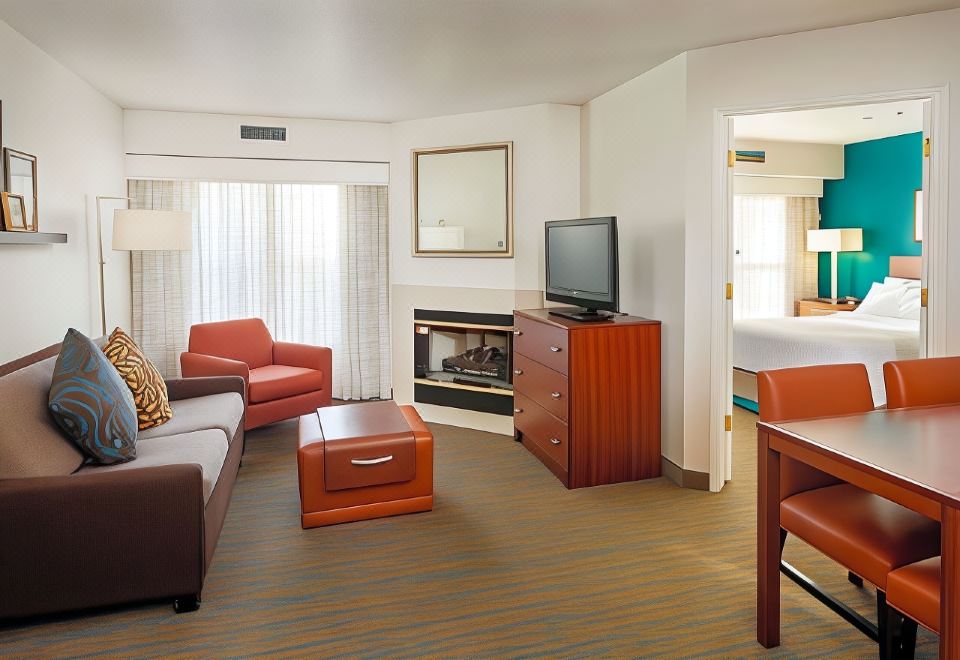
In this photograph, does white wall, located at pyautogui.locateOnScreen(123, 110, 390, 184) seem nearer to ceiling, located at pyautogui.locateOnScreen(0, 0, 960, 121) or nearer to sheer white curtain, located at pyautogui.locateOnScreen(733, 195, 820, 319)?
ceiling, located at pyautogui.locateOnScreen(0, 0, 960, 121)

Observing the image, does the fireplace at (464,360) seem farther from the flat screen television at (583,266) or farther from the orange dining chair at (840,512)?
the orange dining chair at (840,512)

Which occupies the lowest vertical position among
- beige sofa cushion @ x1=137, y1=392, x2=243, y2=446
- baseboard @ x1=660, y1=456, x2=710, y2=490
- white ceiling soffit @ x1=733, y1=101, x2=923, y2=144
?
baseboard @ x1=660, y1=456, x2=710, y2=490

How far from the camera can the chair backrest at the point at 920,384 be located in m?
2.64

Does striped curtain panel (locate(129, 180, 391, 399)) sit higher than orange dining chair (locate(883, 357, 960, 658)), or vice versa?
striped curtain panel (locate(129, 180, 391, 399))

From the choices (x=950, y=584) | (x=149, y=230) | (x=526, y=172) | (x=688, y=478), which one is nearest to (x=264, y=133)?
(x=149, y=230)

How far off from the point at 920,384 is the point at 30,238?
399 cm

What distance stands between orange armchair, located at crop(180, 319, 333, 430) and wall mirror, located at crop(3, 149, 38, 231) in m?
1.54

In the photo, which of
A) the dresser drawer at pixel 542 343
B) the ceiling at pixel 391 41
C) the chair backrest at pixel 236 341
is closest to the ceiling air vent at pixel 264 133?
the ceiling at pixel 391 41

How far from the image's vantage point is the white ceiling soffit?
5863mm

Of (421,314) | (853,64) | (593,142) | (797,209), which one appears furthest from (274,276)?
(797,209)

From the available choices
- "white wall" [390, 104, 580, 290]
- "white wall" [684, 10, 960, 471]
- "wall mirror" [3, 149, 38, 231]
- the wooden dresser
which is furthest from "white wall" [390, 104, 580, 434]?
"wall mirror" [3, 149, 38, 231]

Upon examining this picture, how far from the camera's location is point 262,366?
218 inches

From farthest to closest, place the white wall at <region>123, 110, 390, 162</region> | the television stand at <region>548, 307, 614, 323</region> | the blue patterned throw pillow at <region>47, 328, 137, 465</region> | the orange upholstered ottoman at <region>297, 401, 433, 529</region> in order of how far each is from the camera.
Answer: the white wall at <region>123, 110, 390, 162</region> → the television stand at <region>548, 307, 614, 323</region> → the orange upholstered ottoman at <region>297, 401, 433, 529</region> → the blue patterned throw pillow at <region>47, 328, 137, 465</region>

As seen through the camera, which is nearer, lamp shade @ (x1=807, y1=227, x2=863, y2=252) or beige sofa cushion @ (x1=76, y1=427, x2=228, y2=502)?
beige sofa cushion @ (x1=76, y1=427, x2=228, y2=502)
